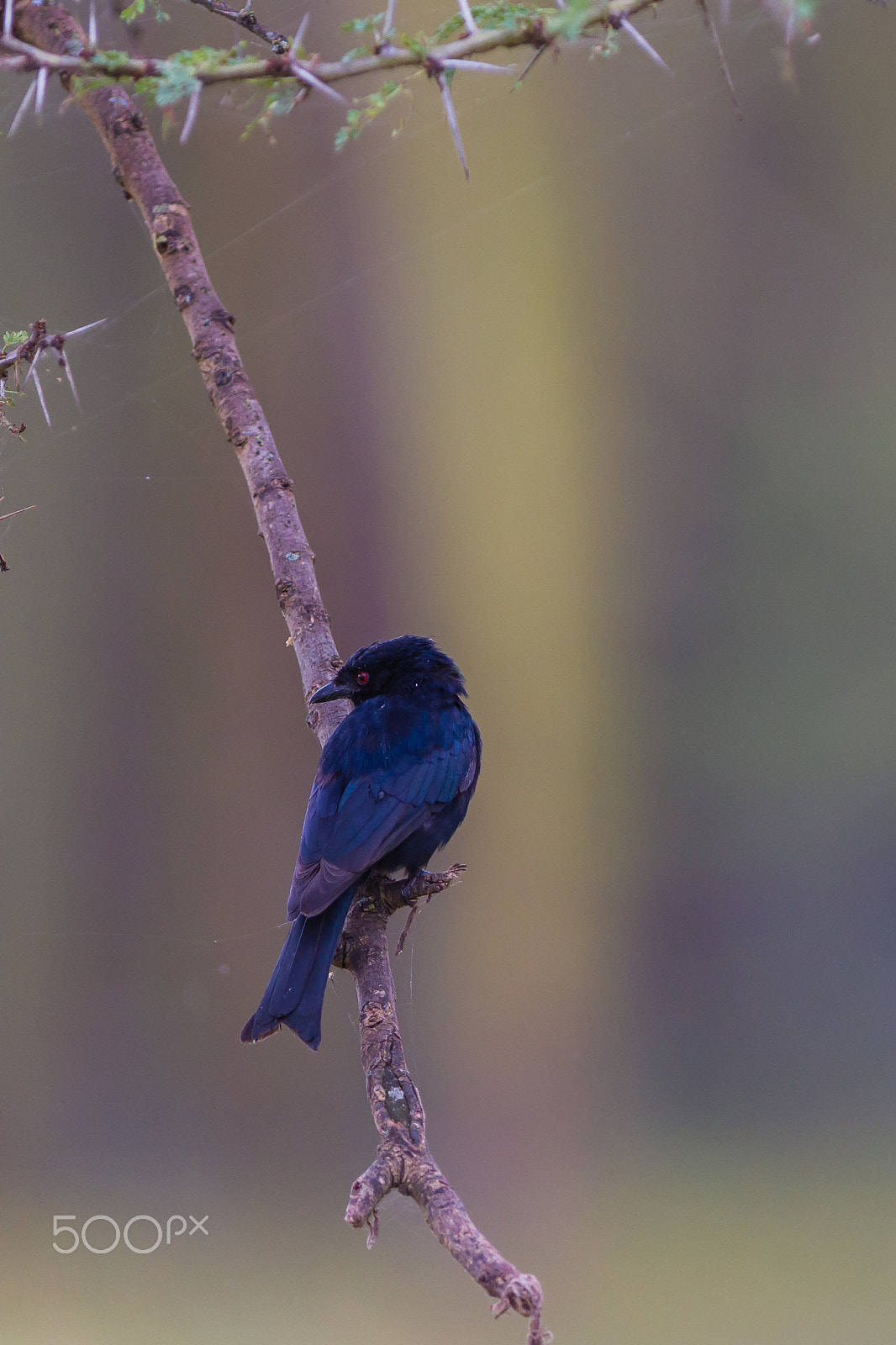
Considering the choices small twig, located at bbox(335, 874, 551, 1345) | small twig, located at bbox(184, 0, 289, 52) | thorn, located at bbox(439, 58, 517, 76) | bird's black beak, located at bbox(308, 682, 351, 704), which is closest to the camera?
small twig, located at bbox(335, 874, 551, 1345)

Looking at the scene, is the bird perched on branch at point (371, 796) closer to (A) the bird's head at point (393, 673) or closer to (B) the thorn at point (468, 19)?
(A) the bird's head at point (393, 673)

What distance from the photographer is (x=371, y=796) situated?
1979 mm

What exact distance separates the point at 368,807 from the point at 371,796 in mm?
25

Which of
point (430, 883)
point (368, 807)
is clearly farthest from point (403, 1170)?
point (368, 807)

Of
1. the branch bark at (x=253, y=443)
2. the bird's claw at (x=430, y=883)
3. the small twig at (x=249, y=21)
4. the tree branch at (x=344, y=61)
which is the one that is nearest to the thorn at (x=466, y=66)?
the tree branch at (x=344, y=61)

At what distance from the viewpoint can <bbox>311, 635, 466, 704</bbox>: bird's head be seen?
209 centimetres

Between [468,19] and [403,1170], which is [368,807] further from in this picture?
[468,19]

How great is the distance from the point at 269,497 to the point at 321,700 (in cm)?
41

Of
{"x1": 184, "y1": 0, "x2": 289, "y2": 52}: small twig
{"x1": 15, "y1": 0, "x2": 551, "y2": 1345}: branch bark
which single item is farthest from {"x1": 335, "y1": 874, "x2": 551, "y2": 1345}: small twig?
{"x1": 184, "y1": 0, "x2": 289, "y2": 52}: small twig

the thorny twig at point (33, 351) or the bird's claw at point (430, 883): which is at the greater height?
the thorny twig at point (33, 351)

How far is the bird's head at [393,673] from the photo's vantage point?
6.86ft

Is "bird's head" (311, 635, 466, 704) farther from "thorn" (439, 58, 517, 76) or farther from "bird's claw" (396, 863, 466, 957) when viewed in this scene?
"thorn" (439, 58, 517, 76)

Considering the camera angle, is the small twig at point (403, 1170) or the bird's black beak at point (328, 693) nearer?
the small twig at point (403, 1170)

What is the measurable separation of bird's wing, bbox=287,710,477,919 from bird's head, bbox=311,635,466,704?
0.08m
